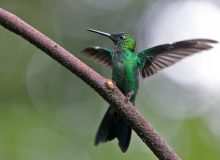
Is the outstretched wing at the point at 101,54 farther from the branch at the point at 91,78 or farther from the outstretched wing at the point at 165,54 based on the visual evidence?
the branch at the point at 91,78

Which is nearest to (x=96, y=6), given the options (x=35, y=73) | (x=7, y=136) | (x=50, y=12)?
(x=50, y=12)

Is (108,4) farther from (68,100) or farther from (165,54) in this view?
(165,54)

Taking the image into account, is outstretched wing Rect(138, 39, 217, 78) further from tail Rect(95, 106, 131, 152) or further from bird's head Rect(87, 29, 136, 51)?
tail Rect(95, 106, 131, 152)

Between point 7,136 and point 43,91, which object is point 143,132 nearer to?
point 7,136

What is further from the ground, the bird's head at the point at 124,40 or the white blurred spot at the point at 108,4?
the white blurred spot at the point at 108,4

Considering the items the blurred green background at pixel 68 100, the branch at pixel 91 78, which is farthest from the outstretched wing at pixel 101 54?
the blurred green background at pixel 68 100

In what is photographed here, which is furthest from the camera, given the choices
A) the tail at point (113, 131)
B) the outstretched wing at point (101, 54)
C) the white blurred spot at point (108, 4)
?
the white blurred spot at point (108, 4)
